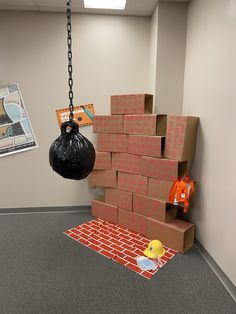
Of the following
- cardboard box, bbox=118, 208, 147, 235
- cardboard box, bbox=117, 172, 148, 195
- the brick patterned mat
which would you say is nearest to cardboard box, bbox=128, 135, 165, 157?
cardboard box, bbox=117, 172, 148, 195

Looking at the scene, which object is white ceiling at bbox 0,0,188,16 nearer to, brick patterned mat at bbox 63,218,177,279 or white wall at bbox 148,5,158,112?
white wall at bbox 148,5,158,112

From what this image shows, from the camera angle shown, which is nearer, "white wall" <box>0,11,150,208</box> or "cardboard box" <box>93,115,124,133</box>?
"cardboard box" <box>93,115,124,133</box>

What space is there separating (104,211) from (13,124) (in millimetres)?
1657

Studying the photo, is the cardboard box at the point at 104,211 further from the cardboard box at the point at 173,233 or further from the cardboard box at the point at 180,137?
the cardboard box at the point at 180,137

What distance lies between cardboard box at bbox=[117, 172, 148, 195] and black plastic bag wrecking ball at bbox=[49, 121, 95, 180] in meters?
1.07

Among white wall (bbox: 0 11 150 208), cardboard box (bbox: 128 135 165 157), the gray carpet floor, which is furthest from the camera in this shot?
white wall (bbox: 0 11 150 208)

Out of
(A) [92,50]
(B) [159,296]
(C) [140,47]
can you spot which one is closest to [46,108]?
(A) [92,50]

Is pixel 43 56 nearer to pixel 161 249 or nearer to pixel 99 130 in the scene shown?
pixel 99 130

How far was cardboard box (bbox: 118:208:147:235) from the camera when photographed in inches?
101

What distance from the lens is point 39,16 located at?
114 inches

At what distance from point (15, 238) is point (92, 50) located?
2.49m

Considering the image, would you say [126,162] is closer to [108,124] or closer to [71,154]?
[108,124]

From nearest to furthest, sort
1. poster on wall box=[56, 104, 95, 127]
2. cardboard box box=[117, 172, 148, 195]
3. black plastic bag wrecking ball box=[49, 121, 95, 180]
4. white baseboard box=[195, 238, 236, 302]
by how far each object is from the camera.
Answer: black plastic bag wrecking ball box=[49, 121, 95, 180] → white baseboard box=[195, 238, 236, 302] → cardboard box box=[117, 172, 148, 195] → poster on wall box=[56, 104, 95, 127]

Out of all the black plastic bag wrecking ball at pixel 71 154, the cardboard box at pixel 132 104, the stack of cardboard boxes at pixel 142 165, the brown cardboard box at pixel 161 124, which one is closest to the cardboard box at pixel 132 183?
the stack of cardboard boxes at pixel 142 165
